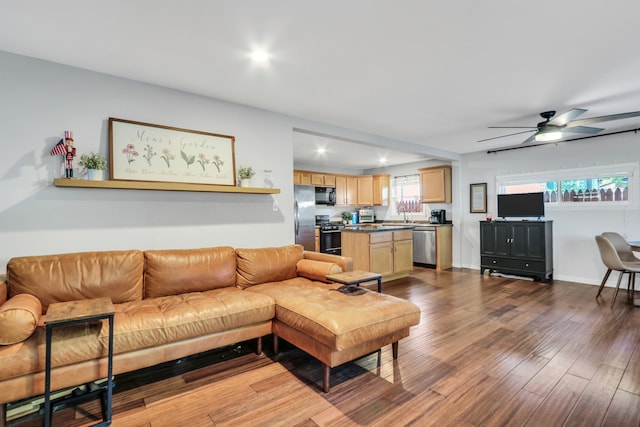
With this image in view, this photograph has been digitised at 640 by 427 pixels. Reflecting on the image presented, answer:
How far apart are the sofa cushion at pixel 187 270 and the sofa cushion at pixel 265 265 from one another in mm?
89

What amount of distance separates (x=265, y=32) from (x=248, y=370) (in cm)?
248

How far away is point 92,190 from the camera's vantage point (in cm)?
268

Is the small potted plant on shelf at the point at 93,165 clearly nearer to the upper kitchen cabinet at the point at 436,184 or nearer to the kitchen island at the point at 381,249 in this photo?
the kitchen island at the point at 381,249

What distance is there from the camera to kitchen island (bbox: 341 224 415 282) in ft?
16.7

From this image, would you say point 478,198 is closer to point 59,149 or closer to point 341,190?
point 341,190

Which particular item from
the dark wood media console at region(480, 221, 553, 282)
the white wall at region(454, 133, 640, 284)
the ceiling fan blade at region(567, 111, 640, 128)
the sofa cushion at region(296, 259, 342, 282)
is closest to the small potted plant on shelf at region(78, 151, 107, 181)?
the sofa cushion at region(296, 259, 342, 282)

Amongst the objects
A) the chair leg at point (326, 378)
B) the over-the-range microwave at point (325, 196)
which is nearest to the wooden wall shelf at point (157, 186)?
the chair leg at point (326, 378)

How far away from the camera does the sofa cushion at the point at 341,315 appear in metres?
2.03

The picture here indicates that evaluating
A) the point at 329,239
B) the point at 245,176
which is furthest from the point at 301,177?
the point at 245,176

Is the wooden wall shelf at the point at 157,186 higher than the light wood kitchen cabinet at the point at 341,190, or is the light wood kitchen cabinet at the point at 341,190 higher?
the light wood kitchen cabinet at the point at 341,190

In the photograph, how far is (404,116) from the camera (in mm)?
4027

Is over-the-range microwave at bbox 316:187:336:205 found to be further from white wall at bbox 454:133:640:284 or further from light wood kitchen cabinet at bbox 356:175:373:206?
white wall at bbox 454:133:640:284

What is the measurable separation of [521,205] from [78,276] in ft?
20.9

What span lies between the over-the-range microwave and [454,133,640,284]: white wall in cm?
322
